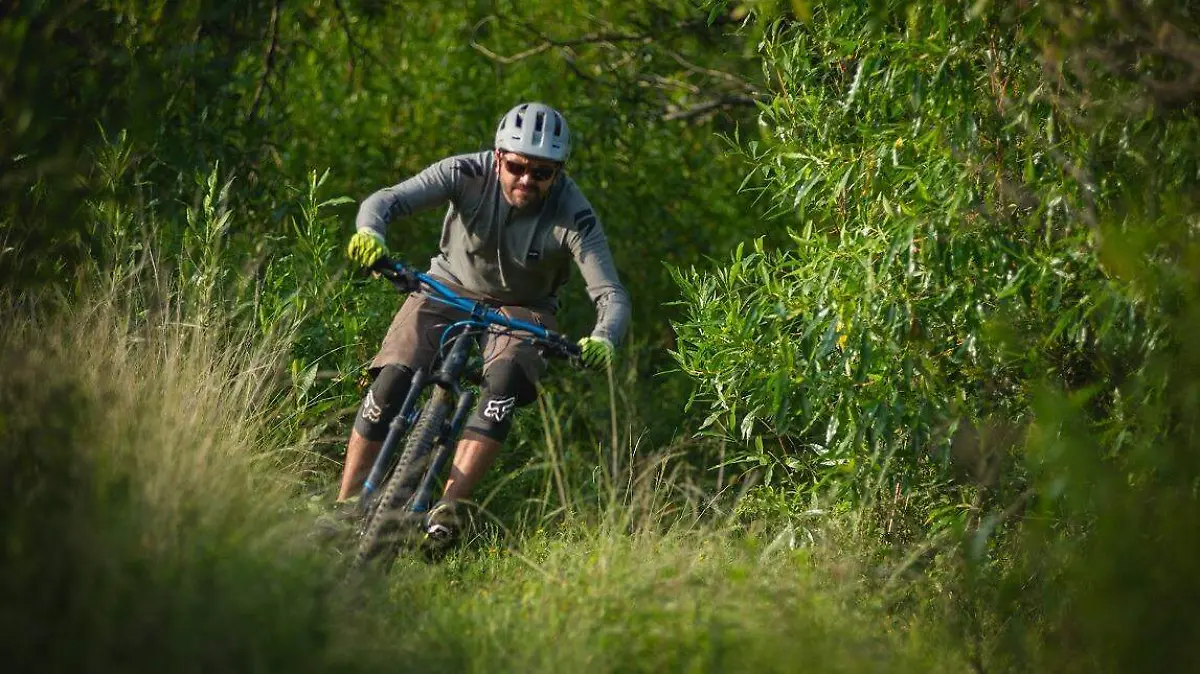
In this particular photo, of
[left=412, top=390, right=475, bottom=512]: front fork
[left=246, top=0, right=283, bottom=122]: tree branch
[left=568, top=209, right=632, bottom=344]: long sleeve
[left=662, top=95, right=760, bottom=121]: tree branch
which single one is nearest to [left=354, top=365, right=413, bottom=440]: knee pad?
[left=412, top=390, right=475, bottom=512]: front fork

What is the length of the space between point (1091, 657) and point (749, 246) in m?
9.47

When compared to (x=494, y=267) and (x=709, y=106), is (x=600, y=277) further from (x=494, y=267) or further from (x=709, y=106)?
(x=709, y=106)

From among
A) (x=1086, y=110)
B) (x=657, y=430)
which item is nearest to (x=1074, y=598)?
(x=1086, y=110)

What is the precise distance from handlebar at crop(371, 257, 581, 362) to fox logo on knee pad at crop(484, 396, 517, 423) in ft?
1.11

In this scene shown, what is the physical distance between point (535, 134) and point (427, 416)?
1.27 m

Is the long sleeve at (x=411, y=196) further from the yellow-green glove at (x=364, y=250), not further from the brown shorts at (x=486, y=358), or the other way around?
the brown shorts at (x=486, y=358)

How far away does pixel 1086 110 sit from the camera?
5832 millimetres

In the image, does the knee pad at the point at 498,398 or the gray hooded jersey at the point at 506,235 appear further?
the gray hooded jersey at the point at 506,235

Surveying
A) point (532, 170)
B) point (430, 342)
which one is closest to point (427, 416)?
point (430, 342)

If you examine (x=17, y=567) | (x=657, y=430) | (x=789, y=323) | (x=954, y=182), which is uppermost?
(x=954, y=182)

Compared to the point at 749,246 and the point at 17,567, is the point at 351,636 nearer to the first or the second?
the point at 17,567

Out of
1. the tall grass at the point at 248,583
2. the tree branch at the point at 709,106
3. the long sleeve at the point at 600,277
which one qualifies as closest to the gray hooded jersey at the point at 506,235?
the long sleeve at the point at 600,277

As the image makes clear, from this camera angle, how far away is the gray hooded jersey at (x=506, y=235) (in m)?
6.61

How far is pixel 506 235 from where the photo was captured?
6.84m
